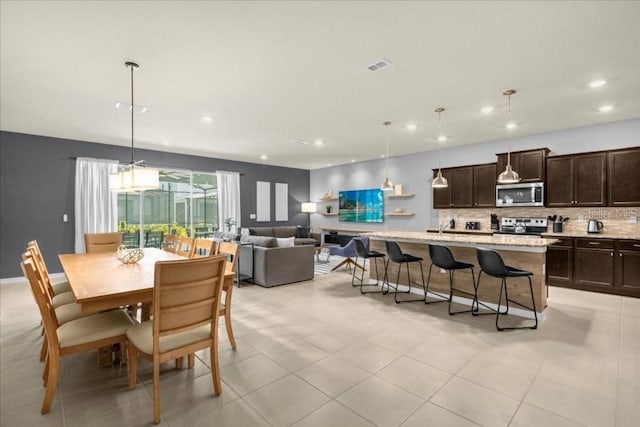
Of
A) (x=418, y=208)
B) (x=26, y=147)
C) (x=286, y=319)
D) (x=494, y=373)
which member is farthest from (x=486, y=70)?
(x=26, y=147)

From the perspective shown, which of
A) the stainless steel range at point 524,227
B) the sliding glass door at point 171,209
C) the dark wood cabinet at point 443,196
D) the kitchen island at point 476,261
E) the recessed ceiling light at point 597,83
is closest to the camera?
the recessed ceiling light at point 597,83

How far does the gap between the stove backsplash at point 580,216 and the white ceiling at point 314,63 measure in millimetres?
1477

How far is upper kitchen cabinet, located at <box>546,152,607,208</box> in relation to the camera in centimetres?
502

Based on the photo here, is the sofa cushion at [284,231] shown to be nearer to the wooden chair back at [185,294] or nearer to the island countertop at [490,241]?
the island countertop at [490,241]

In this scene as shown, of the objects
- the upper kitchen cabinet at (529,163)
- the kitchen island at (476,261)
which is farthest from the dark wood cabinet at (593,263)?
the kitchen island at (476,261)

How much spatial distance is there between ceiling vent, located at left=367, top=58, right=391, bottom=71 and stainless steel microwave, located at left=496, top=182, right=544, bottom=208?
4.10 meters

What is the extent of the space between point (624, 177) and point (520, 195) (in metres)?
1.39

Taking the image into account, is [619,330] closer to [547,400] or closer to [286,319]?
[547,400]

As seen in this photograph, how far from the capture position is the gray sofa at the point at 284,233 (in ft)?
28.2

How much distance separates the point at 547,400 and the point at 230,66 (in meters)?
3.83

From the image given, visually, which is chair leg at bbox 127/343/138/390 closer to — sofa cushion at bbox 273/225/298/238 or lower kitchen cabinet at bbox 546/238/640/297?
lower kitchen cabinet at bbox 546/238/640/297

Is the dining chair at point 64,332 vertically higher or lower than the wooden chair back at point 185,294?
lower

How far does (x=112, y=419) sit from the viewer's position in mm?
1977

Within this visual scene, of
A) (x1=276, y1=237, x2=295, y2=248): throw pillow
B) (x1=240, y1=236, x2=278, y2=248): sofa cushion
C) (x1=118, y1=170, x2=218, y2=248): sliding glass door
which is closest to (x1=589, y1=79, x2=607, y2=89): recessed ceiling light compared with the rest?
(x1=276, y1=237, x2=295, y2=248): throw pillow
